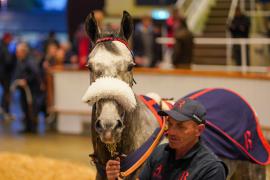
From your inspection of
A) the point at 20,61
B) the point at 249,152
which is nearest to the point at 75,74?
the point at 20,61

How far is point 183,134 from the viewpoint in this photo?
9.41 feet

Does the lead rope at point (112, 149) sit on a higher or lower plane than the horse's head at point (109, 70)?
lower

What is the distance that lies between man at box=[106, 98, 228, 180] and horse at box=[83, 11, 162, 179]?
0.32m

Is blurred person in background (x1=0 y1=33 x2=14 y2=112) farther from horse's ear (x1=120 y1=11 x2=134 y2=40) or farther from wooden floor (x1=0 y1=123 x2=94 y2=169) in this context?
horse's ear (x1=120 y1=11 x2=134 y2=40)

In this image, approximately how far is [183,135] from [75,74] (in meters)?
7.14

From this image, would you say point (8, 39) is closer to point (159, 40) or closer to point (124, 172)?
point (159, 40)

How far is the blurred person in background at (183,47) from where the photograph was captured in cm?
951

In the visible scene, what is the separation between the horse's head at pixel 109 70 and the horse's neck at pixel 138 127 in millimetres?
188

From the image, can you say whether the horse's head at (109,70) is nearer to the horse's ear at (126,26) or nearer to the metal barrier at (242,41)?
the horse's ear at (126,26)

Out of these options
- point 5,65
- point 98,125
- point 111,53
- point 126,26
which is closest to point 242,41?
point 5,65

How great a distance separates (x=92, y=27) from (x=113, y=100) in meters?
0.64

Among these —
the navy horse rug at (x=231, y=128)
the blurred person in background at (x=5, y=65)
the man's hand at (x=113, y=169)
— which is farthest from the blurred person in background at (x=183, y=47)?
the man's hand at (x=113, y=169)

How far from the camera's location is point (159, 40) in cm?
1187

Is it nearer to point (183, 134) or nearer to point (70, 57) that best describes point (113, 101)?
point (183, 134)
